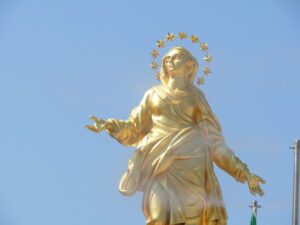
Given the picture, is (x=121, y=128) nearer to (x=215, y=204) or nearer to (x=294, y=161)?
(x=215, y=204)

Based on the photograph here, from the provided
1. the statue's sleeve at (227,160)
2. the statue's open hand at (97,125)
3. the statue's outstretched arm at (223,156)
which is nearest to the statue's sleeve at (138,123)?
the statue's open hand at (97,125)

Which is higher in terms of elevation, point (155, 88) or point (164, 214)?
point (155, 88)

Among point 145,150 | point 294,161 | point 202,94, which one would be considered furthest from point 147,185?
point 294,161

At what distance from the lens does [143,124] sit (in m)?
23.2

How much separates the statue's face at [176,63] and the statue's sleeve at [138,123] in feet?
1.94

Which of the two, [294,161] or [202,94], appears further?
[294,161]

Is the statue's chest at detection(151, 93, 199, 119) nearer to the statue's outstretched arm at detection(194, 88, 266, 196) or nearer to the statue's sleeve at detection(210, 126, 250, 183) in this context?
the statue's outstretched arm at detection(194, 88, 266, 196)

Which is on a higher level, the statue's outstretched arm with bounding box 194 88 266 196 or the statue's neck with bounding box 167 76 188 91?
the statue's neck with bounding box 167 76 188 91

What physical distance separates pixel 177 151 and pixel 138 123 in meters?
1.07

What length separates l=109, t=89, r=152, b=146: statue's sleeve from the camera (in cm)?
2308

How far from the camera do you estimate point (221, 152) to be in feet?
75.4

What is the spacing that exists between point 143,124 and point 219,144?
1.47 metres

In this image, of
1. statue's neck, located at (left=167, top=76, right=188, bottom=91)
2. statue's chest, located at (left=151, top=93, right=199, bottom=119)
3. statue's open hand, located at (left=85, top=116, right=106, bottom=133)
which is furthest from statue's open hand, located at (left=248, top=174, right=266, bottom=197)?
statue's open hand, located at (left=85, top=116, right=106, bottom=133)

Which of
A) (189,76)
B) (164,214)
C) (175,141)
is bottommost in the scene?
(164,214)
